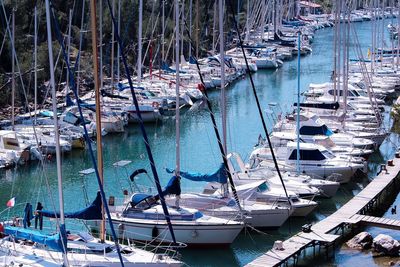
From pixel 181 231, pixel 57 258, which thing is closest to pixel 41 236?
pixel 57 258

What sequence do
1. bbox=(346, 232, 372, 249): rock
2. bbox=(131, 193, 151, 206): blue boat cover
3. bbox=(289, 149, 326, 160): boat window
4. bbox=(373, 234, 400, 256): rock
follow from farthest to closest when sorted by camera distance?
bbox=(289, 149, 326, 160): boat window < bbox=(346, 232, 372, 249): rock < bbox=(131, 193, 151, 206): blue boat cover < bbox=(373, 234, 400, 256): rock

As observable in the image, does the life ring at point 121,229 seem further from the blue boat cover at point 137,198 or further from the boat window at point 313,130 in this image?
the boat window at point 313,130

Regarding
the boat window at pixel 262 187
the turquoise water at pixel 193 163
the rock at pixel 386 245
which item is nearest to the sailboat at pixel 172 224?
the turquoise water at pixel 193 163

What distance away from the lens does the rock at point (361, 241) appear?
31.4m

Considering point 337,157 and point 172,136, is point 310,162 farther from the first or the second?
point 172,136

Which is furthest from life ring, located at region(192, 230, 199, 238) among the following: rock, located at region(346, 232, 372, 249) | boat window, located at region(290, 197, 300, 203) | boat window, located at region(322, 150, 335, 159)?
boat window, located at region(322, 150, 335, 159)

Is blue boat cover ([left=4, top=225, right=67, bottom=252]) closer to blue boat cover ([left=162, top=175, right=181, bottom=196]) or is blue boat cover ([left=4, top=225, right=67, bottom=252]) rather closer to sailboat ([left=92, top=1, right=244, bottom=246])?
sailboat ([left=92, top=1, right=244, bottom=246])

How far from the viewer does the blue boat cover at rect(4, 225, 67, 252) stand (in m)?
25.2

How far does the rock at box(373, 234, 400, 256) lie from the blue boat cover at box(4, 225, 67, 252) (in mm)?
11013

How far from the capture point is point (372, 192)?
1457 inches

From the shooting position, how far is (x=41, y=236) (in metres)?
25.8

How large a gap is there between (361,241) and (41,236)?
37.1 ft

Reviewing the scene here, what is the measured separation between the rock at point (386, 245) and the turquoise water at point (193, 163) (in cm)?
90

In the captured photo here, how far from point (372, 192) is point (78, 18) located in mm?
41881
